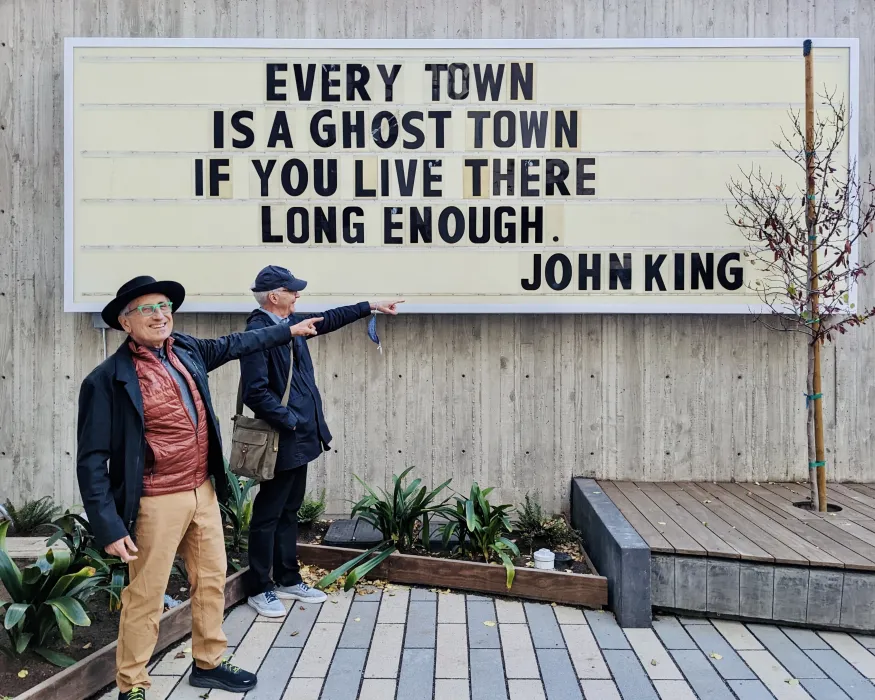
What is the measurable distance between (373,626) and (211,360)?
1744 millimetres

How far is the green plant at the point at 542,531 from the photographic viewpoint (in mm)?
4832

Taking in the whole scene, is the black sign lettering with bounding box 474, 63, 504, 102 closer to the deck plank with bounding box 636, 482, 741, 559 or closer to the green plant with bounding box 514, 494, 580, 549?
the green plant with bounding box 514, 494, 580, 549

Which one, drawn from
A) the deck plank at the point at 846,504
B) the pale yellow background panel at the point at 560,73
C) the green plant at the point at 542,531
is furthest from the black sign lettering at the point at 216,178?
the deck plank at the point at 846,504

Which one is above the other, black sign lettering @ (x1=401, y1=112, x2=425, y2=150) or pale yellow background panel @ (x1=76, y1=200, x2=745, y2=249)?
black sign lettering @ (x1=401, y1=112, x2=425, y2=150)

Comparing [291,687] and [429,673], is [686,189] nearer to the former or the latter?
[429,673]

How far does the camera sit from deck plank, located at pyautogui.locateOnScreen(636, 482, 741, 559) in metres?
3.85

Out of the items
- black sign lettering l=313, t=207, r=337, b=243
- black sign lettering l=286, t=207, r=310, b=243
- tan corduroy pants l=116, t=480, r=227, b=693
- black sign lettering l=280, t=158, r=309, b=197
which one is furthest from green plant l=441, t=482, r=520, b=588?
black sign lettering l=280, t=158, r=309, b=197

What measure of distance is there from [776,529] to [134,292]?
3.89 metres

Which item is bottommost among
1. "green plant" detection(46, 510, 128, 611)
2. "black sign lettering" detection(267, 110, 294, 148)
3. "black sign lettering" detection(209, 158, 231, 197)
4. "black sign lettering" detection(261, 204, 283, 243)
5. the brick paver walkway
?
the brick paver walkway

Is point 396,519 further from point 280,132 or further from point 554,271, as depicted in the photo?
point 280,132

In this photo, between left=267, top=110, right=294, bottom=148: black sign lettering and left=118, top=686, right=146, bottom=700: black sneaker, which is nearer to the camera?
left=118, top=686, right=146, bottom=700: black sneaker

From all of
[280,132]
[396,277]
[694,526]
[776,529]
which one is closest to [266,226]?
[280,132]

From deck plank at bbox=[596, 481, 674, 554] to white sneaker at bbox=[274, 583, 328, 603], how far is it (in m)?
1.95

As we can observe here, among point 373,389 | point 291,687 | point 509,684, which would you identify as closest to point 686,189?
point 373,389
